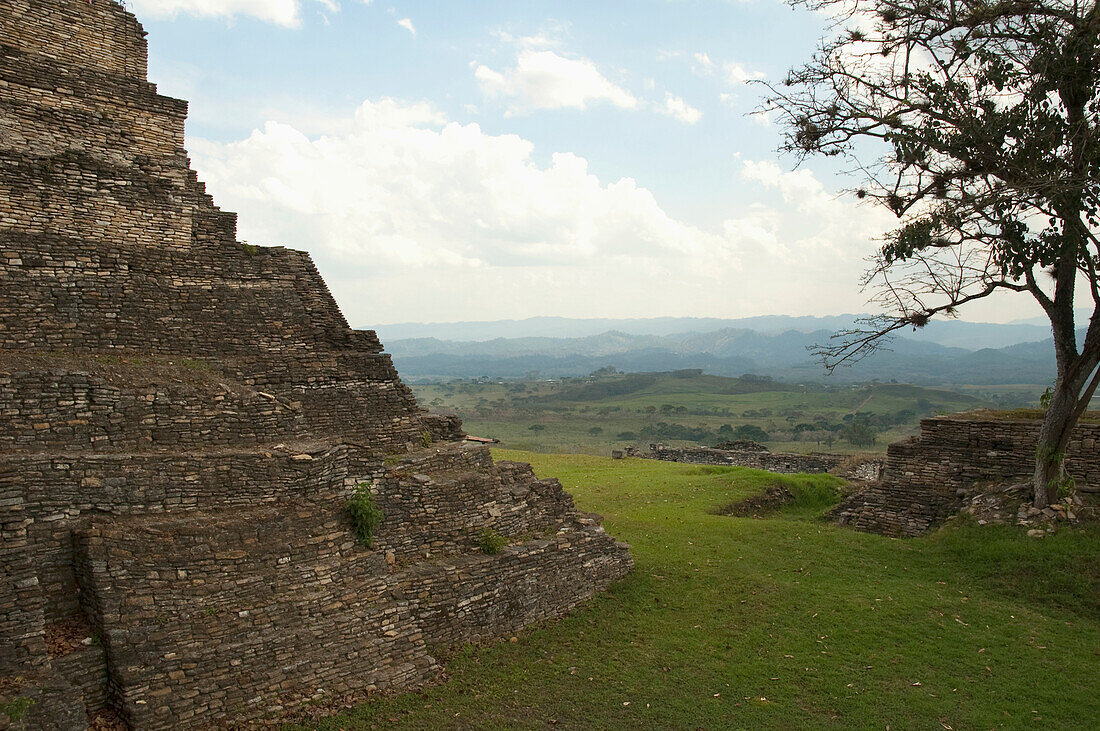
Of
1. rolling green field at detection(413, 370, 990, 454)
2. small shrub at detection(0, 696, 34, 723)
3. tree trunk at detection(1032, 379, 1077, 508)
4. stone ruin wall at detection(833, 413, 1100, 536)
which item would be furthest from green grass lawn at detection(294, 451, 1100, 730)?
rolling green field at detection(413, 370, 990, 454)

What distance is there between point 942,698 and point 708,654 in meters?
3.30

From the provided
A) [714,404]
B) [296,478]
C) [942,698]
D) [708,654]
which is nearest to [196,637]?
[296,478]

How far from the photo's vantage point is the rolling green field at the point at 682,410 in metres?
82.4

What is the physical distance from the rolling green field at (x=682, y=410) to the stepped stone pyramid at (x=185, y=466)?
48788 millimetres

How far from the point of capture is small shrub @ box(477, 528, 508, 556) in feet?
39.0

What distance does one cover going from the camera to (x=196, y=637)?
8.39 meters

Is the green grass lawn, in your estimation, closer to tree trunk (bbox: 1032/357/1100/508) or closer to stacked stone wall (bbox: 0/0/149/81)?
tree trunk (bbox: 1032/357/1100/508)

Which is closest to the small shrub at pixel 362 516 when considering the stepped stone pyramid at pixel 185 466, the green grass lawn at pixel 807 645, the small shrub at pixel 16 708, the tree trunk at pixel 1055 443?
the stepped stone pyramid at pixel 185 466

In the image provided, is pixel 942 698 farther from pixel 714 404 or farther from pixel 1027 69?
pixel 714 404

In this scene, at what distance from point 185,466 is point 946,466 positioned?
17690 millimetres

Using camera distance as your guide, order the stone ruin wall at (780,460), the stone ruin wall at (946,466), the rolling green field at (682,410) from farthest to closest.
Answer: the rolling green field at (682,410)
the stone ruin wall at (780,460)
the stone ruin wall at (946,466)

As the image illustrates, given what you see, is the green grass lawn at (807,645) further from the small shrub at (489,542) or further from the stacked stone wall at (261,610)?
the small shrub at (489,542)

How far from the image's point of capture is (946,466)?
17.6m

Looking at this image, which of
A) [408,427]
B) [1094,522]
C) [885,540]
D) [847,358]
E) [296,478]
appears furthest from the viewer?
[885,540]
